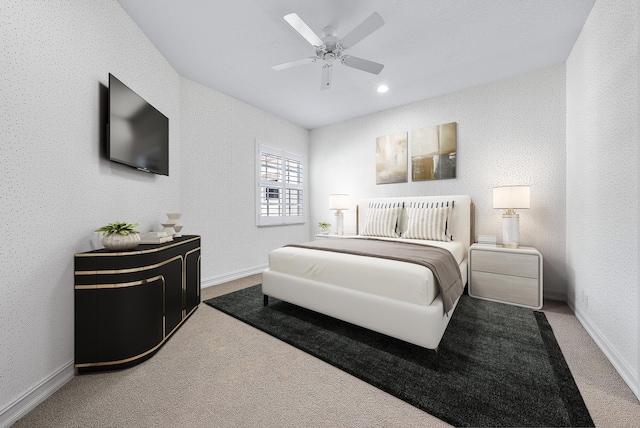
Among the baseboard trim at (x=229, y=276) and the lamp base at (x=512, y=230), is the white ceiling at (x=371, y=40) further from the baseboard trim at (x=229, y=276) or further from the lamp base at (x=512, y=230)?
the baseboard trim at (x=229, y=276)

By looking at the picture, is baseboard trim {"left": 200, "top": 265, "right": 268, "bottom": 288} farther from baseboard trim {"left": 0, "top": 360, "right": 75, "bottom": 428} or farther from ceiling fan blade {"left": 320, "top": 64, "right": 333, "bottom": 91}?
ceiling fan blade {"left": 320, "top": 64, "right": 333, "bottom": 91}

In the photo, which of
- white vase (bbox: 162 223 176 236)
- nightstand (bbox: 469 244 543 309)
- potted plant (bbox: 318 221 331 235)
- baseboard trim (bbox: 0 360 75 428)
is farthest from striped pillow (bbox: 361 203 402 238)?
baseboard trim (bbox: 0 360 75 428)

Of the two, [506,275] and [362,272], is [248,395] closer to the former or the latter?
[362,272]

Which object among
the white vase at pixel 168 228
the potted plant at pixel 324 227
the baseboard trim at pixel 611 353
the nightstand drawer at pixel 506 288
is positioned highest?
the white vase at pixel 168 228

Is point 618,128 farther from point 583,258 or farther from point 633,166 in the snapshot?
point 583,258

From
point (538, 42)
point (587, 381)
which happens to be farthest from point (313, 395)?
point (538, 42)

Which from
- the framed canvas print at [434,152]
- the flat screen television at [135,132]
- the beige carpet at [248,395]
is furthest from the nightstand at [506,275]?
the flat screen television at [135,132]

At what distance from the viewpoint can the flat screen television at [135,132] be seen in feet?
6.24

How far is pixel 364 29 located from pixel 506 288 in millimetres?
2941

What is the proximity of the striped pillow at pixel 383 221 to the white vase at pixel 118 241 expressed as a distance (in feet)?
9.64

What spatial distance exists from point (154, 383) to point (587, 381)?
2623 millimetres

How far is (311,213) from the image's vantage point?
17.2ft

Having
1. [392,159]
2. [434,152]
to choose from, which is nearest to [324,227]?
[392,159]

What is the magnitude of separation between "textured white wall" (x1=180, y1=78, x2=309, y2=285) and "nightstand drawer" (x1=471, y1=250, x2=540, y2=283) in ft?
10.3
